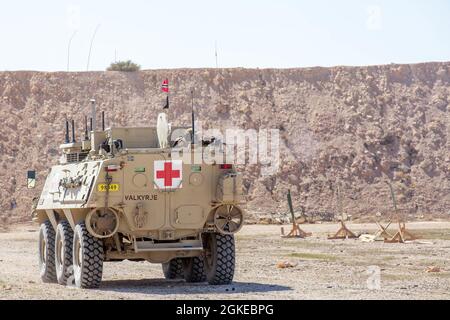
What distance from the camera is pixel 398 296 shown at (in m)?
16.7

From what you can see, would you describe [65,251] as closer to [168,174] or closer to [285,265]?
[168,174]

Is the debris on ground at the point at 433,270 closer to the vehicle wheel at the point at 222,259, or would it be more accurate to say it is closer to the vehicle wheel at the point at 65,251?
the vehicle wheel at the point at 222,259

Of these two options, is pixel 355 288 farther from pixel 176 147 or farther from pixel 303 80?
pixel 303 80

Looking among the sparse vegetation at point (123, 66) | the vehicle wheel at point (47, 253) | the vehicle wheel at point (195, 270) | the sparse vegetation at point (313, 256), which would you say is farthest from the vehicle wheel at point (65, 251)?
the sparse vegetation at point (123, 66)

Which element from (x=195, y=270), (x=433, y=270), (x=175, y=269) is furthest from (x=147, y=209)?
(x=433, y=270)

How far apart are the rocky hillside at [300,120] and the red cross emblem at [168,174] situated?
40046mm

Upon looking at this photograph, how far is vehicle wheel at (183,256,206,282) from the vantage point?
21000 millimetres

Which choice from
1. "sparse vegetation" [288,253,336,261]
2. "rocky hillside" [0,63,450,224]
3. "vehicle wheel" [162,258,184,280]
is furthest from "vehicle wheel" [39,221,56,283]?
"rocky hillside" [0,63,450,224]

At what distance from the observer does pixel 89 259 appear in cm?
1898

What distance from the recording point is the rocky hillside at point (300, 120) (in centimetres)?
6250

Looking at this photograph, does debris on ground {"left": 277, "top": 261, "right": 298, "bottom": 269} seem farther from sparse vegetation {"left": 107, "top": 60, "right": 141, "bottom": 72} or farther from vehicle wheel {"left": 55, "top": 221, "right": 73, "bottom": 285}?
sparse vegetation {"left": 107, "top": 60, "right": 141, "bottom": 72}

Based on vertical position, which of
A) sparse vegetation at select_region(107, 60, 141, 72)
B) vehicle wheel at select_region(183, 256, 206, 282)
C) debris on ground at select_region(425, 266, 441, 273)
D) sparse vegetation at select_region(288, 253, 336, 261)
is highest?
sparse vegetation at select_region(107, 60, 141, 72)

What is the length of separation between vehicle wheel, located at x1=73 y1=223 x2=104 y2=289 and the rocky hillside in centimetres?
4022

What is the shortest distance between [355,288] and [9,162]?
47.9 metres
